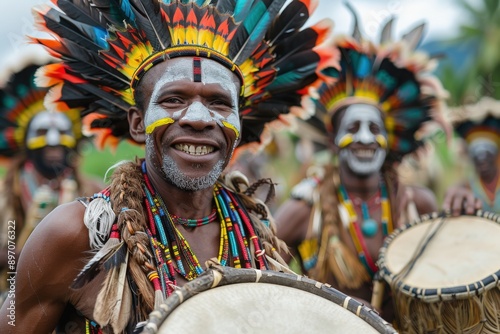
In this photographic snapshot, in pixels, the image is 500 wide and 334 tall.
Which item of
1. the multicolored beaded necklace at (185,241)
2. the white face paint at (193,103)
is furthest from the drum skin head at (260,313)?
the white face paint at (193,103)

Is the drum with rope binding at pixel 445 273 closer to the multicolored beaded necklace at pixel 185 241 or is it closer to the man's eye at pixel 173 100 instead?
the multicolored beaded necklace at pixel 185 241

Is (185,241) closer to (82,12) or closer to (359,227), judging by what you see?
(82,12)

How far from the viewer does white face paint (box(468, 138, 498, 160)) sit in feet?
29.1

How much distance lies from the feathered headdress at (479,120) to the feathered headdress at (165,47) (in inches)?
200

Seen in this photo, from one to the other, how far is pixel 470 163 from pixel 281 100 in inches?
229

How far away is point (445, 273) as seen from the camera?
399cm

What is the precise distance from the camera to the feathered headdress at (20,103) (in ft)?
20.1

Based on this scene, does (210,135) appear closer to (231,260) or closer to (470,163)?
(231,260)

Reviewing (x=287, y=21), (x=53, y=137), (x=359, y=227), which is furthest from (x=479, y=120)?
(x=287, y=21)

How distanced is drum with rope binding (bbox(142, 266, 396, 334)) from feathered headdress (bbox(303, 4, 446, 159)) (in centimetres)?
302

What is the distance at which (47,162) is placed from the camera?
6.85m

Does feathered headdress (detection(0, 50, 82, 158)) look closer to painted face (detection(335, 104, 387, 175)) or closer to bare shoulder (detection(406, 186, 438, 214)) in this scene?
painted face (detection(335, 104, 387, 175))

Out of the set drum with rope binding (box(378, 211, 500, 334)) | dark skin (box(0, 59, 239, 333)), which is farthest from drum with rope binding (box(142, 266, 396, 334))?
drum with rope binding (box(378, 211, 500, 334))

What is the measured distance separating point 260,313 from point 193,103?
39.0 inches
